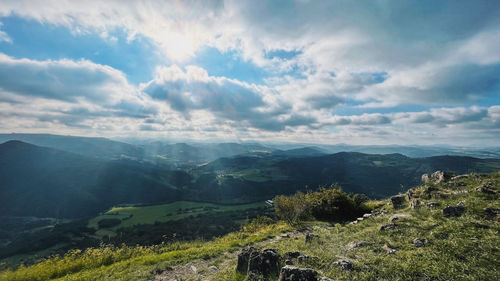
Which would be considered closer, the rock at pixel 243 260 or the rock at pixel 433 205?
the rock at pixel 243 260

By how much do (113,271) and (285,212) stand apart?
50.1 feet

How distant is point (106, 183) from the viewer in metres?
197

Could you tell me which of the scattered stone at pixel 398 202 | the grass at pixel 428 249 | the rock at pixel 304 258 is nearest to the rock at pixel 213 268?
the grass at pixel 428 249

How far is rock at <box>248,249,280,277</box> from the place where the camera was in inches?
295

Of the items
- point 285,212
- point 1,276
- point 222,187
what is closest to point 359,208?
point 285,212

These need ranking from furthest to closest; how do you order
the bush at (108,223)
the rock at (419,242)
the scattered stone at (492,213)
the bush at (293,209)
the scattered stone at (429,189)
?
1. the bush at (108,223)
2. the bush at (293,209)
3. the scattered stone at (429,189)
4. the scattered stone at (492,213)
5. the rock at (419,242)

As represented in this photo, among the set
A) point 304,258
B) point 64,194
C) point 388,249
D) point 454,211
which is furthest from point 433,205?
point 64,194

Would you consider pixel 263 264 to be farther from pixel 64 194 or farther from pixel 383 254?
pixel 64 194

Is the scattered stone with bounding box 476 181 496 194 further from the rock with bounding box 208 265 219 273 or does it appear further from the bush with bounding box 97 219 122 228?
the bush with bounding box 97 219 122 228

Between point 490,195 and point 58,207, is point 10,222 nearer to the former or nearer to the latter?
point 58,207

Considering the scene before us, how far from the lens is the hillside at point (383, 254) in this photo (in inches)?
249

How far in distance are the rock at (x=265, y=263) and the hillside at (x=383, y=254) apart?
0.06 m

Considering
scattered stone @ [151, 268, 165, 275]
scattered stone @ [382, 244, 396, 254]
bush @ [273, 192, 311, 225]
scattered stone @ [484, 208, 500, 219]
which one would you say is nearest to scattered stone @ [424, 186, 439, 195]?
scattered stone @ [484, 208, 500, 219]

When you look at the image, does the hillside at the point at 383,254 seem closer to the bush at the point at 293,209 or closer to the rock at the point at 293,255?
the rock at the point at 293,255
